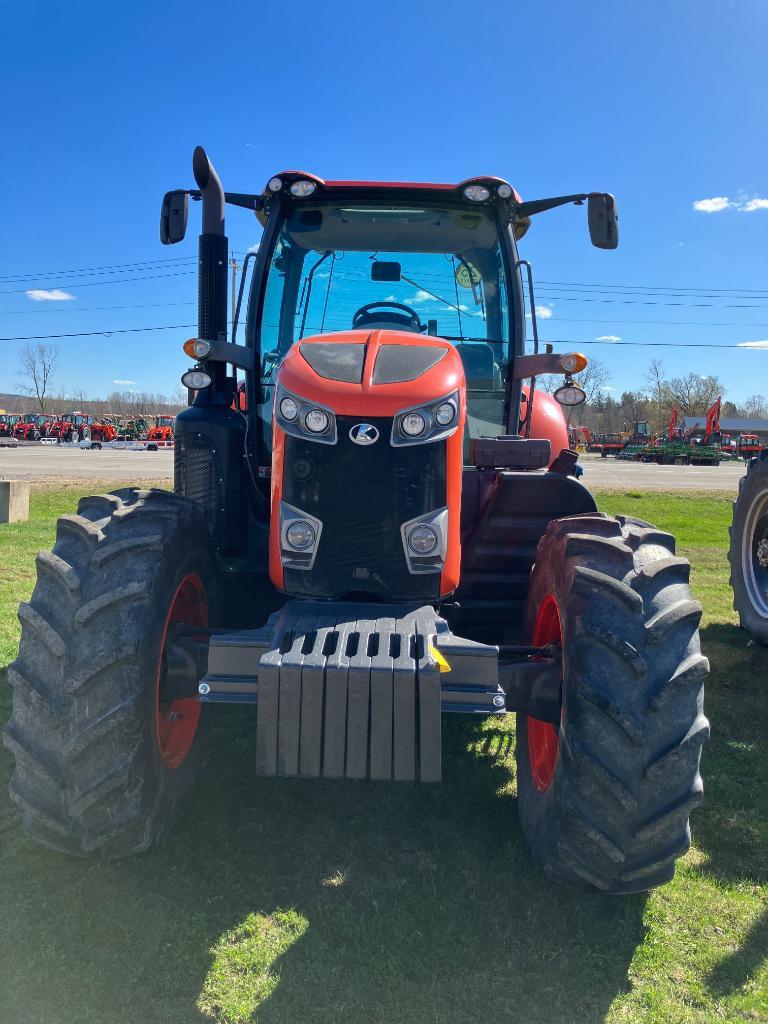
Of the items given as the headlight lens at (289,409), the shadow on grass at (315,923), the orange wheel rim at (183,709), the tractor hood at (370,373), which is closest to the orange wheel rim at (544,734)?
the shadow on grass at (315,923)

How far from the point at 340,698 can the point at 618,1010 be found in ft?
3.87

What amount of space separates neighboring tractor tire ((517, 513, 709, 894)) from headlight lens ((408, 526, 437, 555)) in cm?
48

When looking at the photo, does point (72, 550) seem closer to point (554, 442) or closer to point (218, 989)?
point (218, 989)

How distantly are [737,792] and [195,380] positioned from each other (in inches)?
123

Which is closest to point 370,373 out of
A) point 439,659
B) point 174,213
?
point 439,659

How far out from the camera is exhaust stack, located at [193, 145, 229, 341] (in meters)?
3.92

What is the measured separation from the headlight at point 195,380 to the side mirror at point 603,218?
2020 mm

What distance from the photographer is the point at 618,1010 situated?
228 centimetres

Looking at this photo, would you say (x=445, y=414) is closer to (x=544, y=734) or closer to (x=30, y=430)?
(x=544, y=734)

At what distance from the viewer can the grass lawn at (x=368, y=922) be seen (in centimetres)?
227

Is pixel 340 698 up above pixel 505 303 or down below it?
below

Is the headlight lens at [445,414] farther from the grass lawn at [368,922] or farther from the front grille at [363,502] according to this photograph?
the grass lawn at [368,922]

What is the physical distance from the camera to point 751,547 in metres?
6.30

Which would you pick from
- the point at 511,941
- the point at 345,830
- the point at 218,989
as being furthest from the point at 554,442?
the point at 218,989
